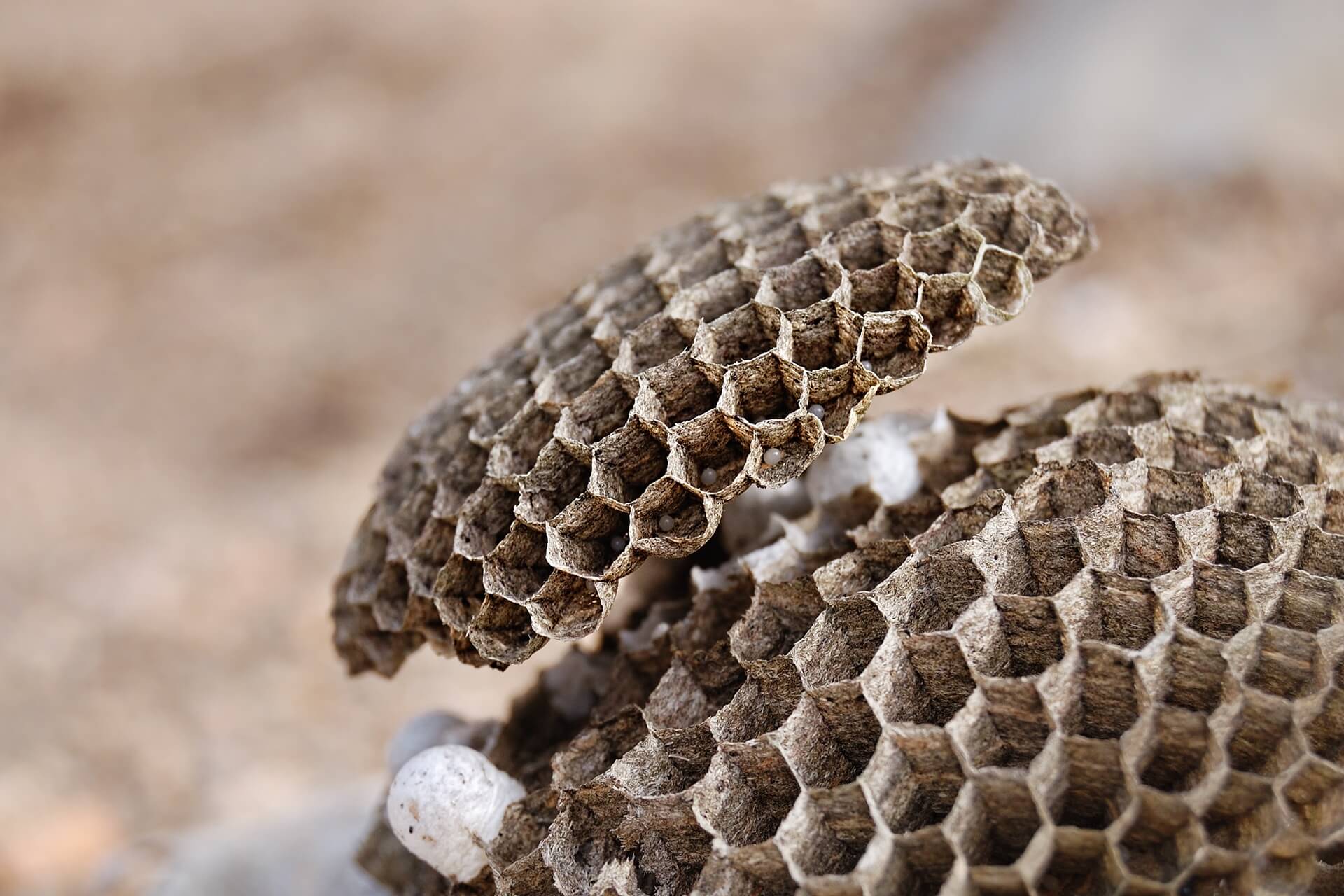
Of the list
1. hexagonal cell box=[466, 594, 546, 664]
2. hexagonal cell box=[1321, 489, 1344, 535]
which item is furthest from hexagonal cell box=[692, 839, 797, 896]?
hexagonal cell box=[1321, 489, 1344, 535]

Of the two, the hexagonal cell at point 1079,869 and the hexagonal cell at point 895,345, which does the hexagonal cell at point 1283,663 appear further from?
the hexagonal cell at point 895,345

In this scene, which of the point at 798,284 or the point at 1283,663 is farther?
the point at 798,284

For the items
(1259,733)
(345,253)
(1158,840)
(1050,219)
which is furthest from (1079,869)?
(345,253)

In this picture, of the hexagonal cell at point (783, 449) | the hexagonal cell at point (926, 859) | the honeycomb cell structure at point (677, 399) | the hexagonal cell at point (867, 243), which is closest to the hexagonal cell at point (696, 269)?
the honeycomb cell structure at point (677, 399)

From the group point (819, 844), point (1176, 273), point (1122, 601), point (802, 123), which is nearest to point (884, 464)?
point (1122, 601)

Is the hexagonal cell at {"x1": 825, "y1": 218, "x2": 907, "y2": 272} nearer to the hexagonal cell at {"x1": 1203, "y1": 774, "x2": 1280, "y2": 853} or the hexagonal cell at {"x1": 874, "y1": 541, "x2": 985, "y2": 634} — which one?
the hexagonal cell at {"x1": 874, "y1": 541, "x2": 985, "y2": 634}

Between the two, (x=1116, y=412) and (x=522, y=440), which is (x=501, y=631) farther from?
(x=1116, y=412)

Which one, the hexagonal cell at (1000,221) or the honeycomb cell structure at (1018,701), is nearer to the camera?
the honeycomb cell structure at (1018,701)
